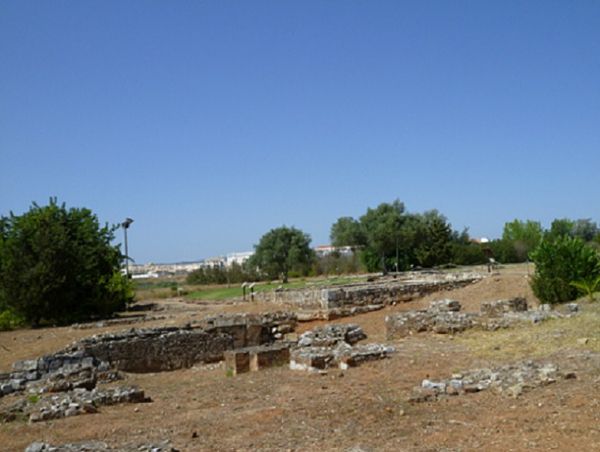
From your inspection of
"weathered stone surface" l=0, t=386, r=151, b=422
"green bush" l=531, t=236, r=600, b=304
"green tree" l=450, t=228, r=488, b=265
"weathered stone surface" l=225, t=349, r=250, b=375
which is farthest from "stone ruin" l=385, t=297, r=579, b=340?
"green tree" l=450, t=228, r=488, b=265

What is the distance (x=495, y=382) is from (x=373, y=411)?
201cm

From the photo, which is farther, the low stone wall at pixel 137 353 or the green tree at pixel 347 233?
the green tree at pixel 347 233

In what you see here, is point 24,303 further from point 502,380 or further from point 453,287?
point 502,380

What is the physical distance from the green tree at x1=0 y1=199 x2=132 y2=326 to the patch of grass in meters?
20.4

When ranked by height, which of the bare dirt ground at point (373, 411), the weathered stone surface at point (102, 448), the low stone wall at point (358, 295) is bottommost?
the bare dirt ground at point (373, 411)

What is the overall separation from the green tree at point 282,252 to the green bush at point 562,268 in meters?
36.2

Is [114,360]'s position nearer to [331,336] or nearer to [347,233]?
[331,336]

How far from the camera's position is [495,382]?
879 cm

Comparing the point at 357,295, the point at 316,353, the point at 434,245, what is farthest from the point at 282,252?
the point at 316,353

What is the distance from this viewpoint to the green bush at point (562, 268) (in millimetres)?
19469

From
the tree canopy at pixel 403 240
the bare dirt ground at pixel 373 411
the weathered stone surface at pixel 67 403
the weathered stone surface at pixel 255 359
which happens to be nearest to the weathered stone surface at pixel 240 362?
the weathered stone surface at pixel 255 359

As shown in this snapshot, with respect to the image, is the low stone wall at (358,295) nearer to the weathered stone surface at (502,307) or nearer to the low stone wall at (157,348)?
the low stone wall at (157,348)

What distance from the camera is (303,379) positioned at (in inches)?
443

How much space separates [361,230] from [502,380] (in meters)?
48.6
